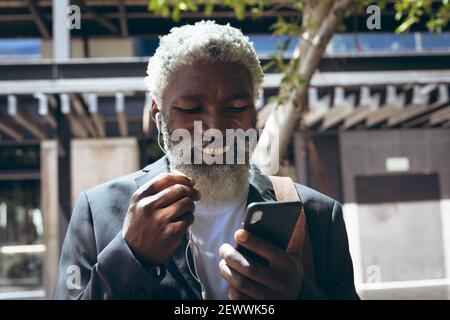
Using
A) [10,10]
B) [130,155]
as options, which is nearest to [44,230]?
[130,155]

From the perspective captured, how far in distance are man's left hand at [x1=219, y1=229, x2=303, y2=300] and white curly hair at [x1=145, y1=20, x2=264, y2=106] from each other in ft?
1.41

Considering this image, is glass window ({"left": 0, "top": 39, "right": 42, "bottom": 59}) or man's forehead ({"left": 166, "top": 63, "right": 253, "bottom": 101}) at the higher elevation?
glass window ({"left": 0, "top": 39, "right": 42, "bottom": 59})

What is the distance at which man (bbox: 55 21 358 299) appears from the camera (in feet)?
3.60

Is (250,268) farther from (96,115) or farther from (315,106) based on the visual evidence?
(96,115)

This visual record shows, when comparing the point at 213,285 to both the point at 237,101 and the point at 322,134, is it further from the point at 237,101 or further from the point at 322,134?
the point at 322,134

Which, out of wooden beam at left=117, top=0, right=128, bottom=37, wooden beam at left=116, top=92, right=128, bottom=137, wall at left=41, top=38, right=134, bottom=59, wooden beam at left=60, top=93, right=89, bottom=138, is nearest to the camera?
wooden beam at left=116, top=92, right=128, bottom=137

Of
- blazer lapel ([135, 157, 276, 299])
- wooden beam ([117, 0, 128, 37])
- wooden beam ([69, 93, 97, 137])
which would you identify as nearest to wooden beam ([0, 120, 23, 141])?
wooden beam ([69, 93, 97, 137])

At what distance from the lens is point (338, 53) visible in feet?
18.6

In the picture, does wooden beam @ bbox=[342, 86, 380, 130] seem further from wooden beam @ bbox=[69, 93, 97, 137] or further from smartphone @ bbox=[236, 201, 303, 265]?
smartphone @ bbox=[236, 201, 303, 265]

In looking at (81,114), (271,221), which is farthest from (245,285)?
(81,114)

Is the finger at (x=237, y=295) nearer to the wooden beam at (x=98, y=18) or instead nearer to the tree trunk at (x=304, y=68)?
the tree trunk at (x=304, y=68)

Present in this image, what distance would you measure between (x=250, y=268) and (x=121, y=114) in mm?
5247

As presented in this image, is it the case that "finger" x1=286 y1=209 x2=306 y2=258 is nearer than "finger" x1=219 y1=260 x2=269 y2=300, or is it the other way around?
"finger" x1=219 y1=260 x2=269 y2=300
